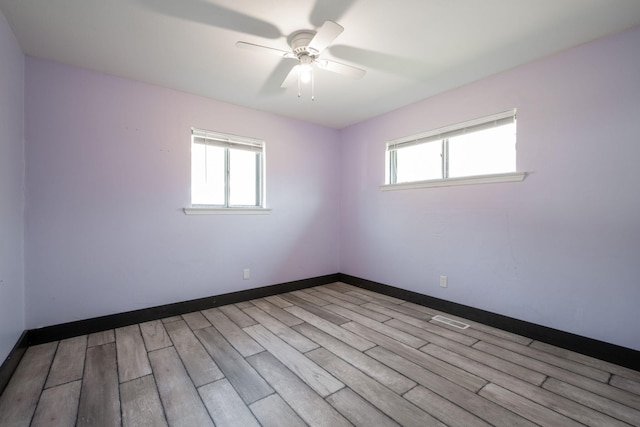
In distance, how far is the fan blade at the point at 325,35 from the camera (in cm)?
164

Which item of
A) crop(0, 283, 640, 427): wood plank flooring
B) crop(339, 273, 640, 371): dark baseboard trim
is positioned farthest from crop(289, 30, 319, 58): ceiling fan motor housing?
crop(339, 273, 640, 371): dark baseboard trim

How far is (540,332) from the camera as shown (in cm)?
229

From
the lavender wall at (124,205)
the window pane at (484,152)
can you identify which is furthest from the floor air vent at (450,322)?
the lavender wall at (124,205)

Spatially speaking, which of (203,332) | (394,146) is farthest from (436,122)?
(203,332)

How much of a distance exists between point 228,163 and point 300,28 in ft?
5.94

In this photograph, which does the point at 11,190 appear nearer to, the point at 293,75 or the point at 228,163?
the point at 228,163

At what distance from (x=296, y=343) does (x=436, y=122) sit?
2679mm

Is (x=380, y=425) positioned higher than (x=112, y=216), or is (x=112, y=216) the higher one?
(x=112, y=216)

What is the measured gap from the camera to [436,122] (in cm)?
304

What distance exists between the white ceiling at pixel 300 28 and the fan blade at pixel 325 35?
152 mm

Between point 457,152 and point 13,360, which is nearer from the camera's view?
point 13,360

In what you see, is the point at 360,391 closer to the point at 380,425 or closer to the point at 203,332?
the point at 380,425

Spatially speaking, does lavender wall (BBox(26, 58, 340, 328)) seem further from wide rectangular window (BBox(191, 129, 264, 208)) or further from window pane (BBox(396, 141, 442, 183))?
window pane (BBox(396, 141, 442, 183))

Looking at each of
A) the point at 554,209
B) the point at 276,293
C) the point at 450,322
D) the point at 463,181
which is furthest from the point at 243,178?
the point at 554,209
